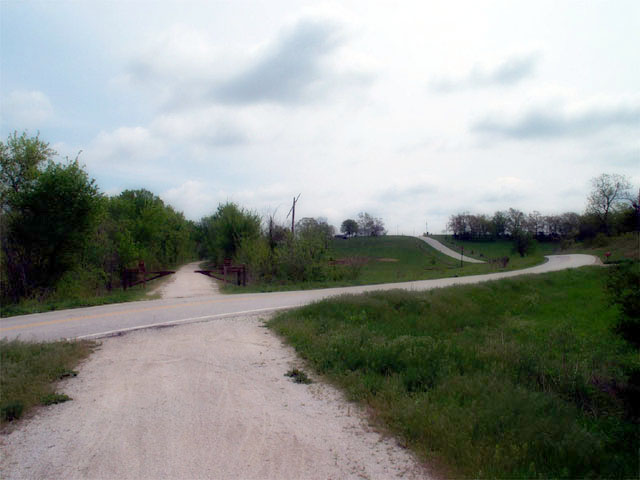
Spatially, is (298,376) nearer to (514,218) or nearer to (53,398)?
(53,398)

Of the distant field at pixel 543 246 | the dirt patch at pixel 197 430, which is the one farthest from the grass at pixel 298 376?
the distant field at pixel 543 246

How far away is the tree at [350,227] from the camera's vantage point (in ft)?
453

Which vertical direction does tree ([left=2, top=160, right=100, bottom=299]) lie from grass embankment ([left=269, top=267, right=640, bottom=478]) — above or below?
above

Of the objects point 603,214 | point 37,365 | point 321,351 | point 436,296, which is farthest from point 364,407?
point 603,214

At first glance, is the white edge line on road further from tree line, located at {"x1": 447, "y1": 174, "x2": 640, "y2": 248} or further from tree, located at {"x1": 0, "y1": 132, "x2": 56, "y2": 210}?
tree line, located at {"x1": 447, "y1": 174, "x2": 640, "y2": 248}

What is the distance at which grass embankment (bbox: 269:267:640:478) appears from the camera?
4574mm

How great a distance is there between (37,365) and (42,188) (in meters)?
14.4

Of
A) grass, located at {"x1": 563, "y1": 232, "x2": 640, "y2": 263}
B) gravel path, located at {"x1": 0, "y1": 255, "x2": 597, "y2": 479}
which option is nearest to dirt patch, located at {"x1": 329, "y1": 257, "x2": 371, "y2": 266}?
gravel path, located at {"x1": 0, "y1": 255, "x2": 597, "y2": 479}

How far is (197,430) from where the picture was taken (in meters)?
5.00

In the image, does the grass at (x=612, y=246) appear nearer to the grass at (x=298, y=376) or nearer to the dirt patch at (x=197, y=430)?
the grass at (x=298, y=376)

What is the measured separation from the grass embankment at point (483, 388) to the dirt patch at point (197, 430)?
1.73ft

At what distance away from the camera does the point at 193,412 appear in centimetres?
549

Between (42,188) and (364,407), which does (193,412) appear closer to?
(364,407)

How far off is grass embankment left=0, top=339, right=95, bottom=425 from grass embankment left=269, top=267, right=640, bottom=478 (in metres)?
3.95
